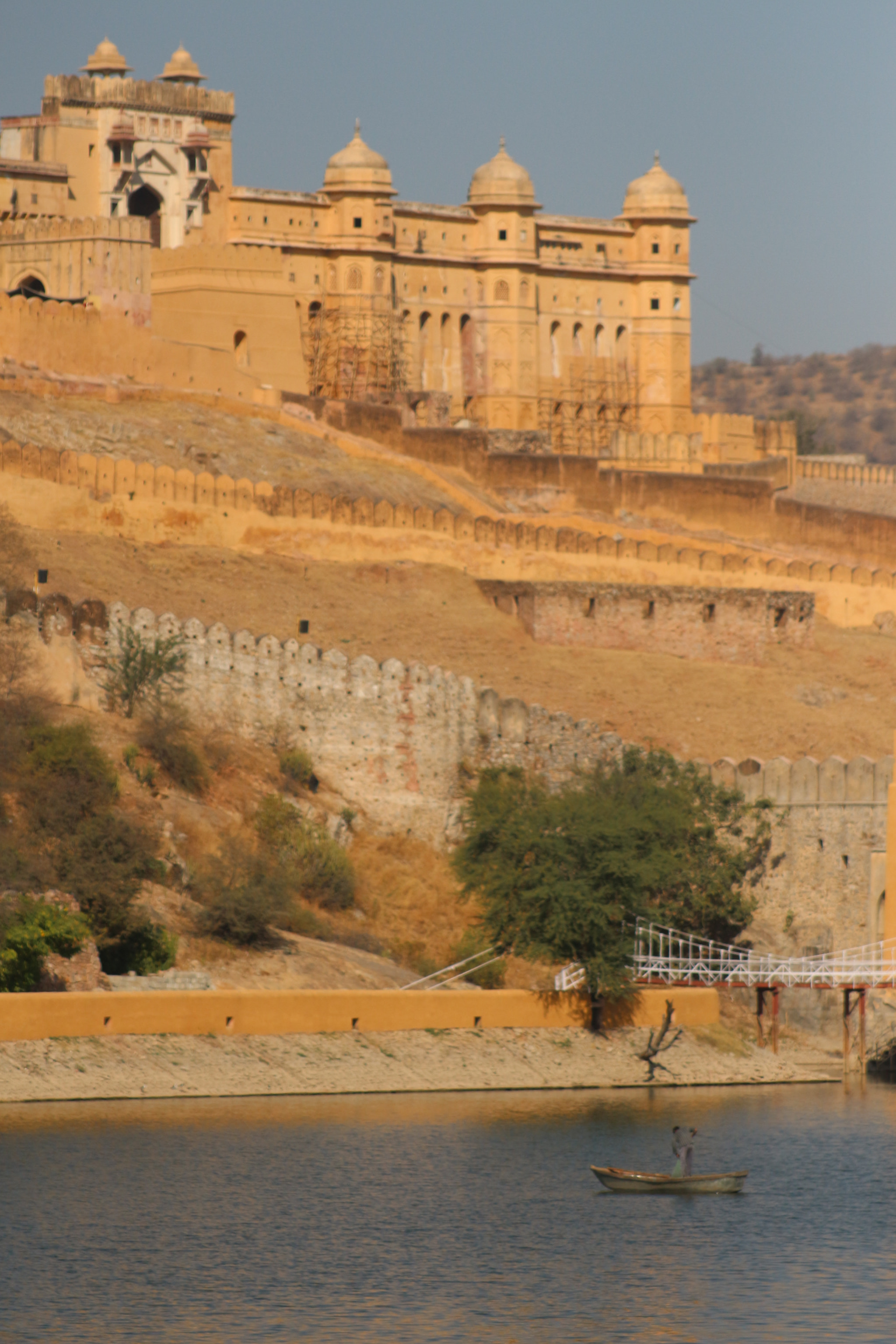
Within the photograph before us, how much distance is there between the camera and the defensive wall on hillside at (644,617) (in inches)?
1812

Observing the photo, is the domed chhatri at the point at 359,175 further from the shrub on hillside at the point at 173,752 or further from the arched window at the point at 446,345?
the shrub on hillside at the point at 173,752

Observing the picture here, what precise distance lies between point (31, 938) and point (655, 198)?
142ft

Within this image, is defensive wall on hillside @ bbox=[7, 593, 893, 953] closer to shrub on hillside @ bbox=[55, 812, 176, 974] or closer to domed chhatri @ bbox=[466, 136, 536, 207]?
shrub on hillside @ bbox=[55, 812, 176, 974]

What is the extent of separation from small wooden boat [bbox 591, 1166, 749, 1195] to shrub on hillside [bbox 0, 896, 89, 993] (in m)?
6.50

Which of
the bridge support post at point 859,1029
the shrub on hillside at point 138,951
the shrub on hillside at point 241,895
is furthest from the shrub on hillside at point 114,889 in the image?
the bridge support post at point 859,1029

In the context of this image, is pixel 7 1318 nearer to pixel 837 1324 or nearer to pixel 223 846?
pixel 837 1324

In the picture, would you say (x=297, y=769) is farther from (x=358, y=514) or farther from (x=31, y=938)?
(x=358, y=514)

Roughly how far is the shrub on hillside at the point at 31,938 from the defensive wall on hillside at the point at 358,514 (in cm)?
1648

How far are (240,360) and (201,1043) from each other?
32208 mm

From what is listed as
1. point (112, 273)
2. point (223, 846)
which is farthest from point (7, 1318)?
point (112, 273)

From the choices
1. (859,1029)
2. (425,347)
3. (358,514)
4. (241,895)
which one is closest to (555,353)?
(425,347)

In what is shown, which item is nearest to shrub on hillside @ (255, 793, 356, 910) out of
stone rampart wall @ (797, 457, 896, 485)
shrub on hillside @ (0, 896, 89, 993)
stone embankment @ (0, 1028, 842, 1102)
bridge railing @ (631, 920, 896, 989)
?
bridge railing @ (631, 920, 896, 989)

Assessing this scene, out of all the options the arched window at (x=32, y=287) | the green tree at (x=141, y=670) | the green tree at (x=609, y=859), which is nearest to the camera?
the green tree at (x=609, y=859)

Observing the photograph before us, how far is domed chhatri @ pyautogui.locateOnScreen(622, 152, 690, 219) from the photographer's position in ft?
223
